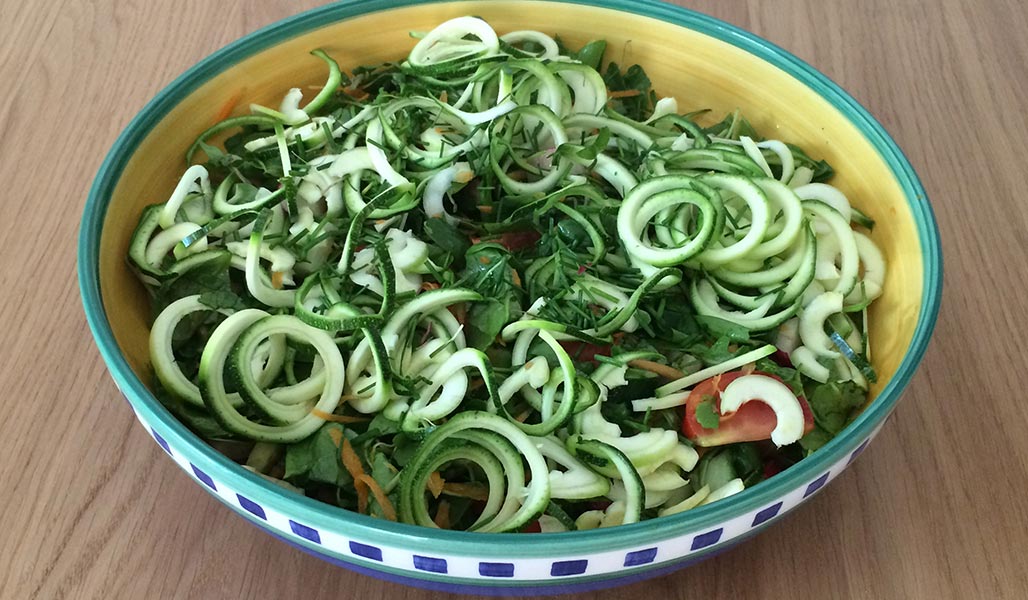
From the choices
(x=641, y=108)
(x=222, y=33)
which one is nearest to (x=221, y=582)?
(x=641, y=108)

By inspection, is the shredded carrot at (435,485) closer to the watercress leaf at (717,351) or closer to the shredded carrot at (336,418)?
the shredded carrot at (336,418)

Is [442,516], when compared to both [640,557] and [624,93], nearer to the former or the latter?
[640,557]

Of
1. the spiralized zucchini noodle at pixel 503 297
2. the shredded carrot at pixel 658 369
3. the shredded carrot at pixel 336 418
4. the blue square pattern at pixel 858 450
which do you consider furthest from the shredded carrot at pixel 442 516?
the blue square pattern at pixel 858 450

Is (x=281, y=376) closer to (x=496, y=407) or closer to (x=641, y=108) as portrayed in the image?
(x=496, y=407)

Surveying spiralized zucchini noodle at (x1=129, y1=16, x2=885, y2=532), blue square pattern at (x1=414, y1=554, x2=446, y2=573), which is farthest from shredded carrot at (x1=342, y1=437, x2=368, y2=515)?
blue square pattern at (x1=414, y1=554, x2=446, y2=573)

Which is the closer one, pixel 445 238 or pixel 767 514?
pixel 767 514

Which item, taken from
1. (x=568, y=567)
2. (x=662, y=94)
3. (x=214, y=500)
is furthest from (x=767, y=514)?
(x=662, y=94)
